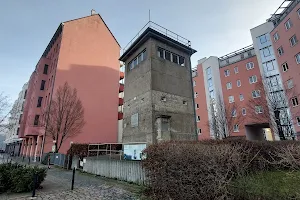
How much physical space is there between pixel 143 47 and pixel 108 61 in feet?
51.6

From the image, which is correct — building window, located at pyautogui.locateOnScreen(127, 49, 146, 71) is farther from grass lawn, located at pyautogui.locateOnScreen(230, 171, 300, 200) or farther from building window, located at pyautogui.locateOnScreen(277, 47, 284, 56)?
building window, located at pyautogui.locateOnScreen(277, 47, 284, 56)

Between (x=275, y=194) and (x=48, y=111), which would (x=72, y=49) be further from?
(x=275, y=194)

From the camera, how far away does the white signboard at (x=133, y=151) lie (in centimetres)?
1352

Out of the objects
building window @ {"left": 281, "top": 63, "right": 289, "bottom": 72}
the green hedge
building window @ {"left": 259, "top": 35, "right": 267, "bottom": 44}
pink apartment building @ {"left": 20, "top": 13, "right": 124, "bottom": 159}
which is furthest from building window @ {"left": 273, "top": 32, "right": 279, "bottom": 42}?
the green hedge

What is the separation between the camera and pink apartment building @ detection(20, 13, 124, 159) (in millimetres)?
26219

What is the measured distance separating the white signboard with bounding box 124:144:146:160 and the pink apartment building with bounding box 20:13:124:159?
13316 mm

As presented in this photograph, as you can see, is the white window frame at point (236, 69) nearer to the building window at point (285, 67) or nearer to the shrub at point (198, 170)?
the building window at point (285, 67)

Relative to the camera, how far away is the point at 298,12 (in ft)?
81.9

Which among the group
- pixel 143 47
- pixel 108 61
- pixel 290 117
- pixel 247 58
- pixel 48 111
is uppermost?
pixel 247 58

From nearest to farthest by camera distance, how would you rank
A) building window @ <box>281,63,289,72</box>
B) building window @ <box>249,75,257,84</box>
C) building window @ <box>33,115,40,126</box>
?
building window @ <box>281,63,289,72</box> → building window @ <box>33,115,40,126</box> → building window @ <box>249,75,257,84</box>

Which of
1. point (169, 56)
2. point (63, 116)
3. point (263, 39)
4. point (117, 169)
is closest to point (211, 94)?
point (263, 39)

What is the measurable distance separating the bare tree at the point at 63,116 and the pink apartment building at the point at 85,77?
962 mm

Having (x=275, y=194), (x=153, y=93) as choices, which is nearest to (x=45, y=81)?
(x=153, y=93)

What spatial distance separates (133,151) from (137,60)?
9305 millimetres
